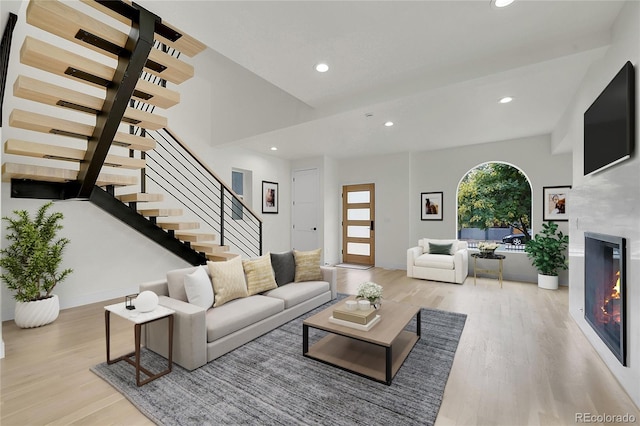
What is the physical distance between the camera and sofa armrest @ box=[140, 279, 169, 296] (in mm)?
2760

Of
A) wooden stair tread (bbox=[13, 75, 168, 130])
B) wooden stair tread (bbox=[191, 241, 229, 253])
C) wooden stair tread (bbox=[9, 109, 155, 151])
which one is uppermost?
wooden stair tread (bbox=[13, 75, 168, 130])

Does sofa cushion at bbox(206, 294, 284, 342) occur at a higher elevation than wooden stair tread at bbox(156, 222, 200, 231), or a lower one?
lower

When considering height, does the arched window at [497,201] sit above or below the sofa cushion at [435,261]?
above

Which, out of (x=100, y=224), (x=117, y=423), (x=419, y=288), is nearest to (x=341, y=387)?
(x=117, y=423)

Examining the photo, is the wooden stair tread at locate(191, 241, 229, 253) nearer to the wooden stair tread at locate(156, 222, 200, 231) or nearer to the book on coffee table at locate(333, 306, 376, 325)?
the wooden stair tread at locate(156, 222, 200, 231)

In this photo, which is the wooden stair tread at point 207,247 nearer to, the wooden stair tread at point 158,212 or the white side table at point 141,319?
the wooden stair tread at point 158,212

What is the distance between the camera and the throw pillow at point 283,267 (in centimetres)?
378

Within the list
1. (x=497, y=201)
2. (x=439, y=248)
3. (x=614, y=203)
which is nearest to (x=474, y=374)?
(x=614, y=203)

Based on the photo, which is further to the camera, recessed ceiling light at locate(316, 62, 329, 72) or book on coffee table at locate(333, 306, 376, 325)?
recessed ceiling light at locate(316, 62, 329, 72)

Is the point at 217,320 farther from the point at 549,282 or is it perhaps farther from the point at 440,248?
the point at 549,282

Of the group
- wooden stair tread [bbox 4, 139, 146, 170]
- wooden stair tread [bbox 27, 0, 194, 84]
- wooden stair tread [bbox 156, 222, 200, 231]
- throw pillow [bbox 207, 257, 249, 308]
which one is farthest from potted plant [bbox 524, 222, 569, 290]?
wooden stair tread [bbox 4, 139, 146, 170]

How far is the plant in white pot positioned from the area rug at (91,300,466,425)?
5.28ft

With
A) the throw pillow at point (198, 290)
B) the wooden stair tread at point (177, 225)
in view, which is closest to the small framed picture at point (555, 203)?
the throw pillow at point (198, 290)

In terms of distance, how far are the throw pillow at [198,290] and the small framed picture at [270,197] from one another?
159 inches
